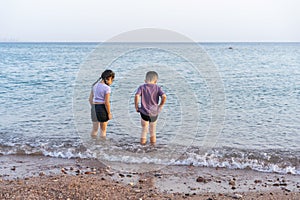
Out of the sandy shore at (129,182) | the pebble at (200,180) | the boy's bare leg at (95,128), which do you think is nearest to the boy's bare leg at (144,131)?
the boy's bare leg at (95,128)

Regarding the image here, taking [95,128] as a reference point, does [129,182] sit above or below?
below

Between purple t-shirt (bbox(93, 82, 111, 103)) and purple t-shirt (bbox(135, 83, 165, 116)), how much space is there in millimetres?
744

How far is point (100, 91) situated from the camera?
9023 millimetres

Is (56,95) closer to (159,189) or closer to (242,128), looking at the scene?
(242,128)

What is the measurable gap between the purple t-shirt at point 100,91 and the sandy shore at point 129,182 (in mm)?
1486

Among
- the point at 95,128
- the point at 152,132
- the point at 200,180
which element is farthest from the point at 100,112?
the point at 200,180

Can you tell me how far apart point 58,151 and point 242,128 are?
230 inches

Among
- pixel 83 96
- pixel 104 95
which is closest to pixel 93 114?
pixel 104 95

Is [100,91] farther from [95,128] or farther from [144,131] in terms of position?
[144,131]

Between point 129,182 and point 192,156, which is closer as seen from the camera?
point 129,182

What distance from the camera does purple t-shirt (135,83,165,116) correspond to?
920 centimetres

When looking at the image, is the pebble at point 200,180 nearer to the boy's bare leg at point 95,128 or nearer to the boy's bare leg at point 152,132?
the boy's bare leg at point 152,132

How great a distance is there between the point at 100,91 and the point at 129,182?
272 centimetres

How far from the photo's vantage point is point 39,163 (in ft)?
28.1
